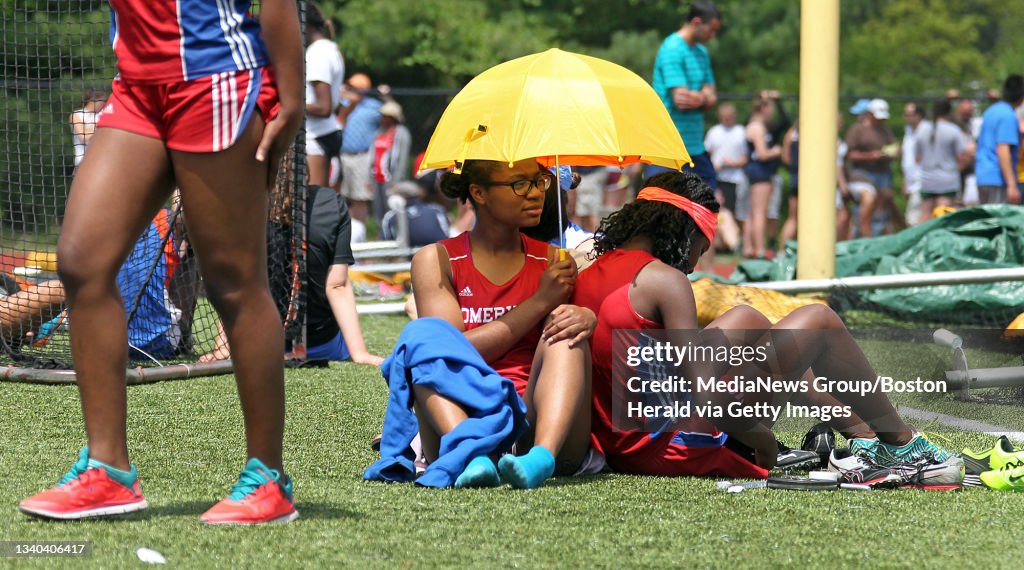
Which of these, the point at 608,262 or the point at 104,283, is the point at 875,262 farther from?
the point at 104,283

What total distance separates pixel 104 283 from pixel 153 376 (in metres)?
2.95

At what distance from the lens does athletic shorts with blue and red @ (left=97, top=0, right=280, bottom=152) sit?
322 cm

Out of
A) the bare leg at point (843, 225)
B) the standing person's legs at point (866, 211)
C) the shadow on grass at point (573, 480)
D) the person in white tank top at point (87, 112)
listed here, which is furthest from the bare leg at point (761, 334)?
the standing person's legs at point (866, 211)

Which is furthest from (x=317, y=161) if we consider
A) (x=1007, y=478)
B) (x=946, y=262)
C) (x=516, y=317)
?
(x=1007, y=478)

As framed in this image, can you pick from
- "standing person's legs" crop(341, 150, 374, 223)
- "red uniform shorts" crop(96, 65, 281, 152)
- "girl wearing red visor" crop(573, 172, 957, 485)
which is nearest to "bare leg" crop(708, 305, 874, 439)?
"girl wearing red visor" crop(573, 172, 957, 485)

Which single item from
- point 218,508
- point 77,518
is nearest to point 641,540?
point 218,508

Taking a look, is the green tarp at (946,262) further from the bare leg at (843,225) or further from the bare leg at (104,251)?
the bare leg at (104,251)

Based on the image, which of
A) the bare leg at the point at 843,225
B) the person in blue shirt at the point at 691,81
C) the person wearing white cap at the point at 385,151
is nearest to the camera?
the person in blue shirt at the point at 691,81

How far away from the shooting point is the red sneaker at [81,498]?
3314 millimetres

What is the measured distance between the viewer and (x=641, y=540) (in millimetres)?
3385

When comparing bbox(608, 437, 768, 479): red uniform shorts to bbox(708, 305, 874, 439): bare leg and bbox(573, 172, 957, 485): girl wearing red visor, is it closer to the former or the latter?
bbox(573, 172, 957, 485): girl wearing red visor

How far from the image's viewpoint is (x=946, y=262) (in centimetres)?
953

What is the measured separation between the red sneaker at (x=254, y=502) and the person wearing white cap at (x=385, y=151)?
13.3 meters

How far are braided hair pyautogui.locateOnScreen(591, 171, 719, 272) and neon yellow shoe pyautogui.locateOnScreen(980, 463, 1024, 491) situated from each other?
1.16 metres
